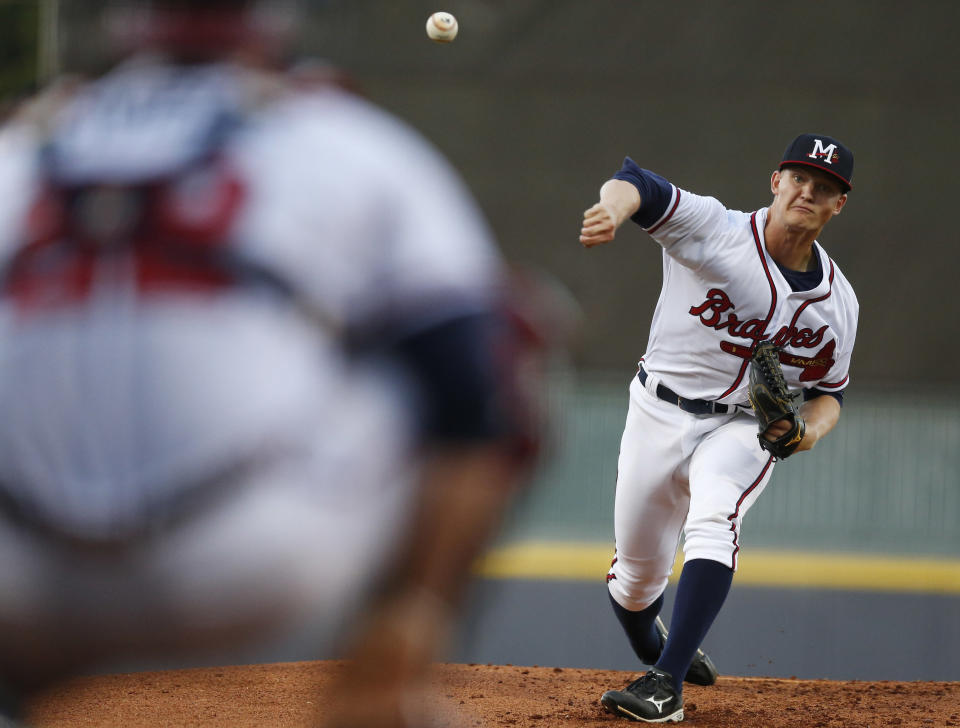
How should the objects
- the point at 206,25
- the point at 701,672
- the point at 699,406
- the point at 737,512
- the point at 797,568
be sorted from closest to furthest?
the point at 206,25, the point at 737,512, the point at 699,406, the point at 701,672, the point at 797,568

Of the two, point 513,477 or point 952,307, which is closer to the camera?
point 513,477

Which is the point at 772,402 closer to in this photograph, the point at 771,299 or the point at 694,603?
the point at 771,299

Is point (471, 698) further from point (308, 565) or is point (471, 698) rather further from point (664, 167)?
point (664, 167)

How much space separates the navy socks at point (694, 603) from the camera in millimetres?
3959

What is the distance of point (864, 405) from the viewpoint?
948 centimetres

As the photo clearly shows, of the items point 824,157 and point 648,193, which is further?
point 824,157

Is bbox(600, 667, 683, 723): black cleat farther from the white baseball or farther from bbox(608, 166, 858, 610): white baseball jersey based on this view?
the white baseball

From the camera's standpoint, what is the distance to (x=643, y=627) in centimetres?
467

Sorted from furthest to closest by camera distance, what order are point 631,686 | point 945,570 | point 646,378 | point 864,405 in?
point 864,405 < point 945,570 < point 646,378 < point 631,686

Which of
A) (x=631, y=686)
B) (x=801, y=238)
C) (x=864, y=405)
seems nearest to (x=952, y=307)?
(x=864, y=405)

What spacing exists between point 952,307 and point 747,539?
2.93 m

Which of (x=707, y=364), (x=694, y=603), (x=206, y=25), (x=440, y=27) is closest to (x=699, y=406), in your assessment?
(x=707, y=364)

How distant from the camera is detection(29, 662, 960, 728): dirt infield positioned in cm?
431

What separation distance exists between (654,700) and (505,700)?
0.86m
